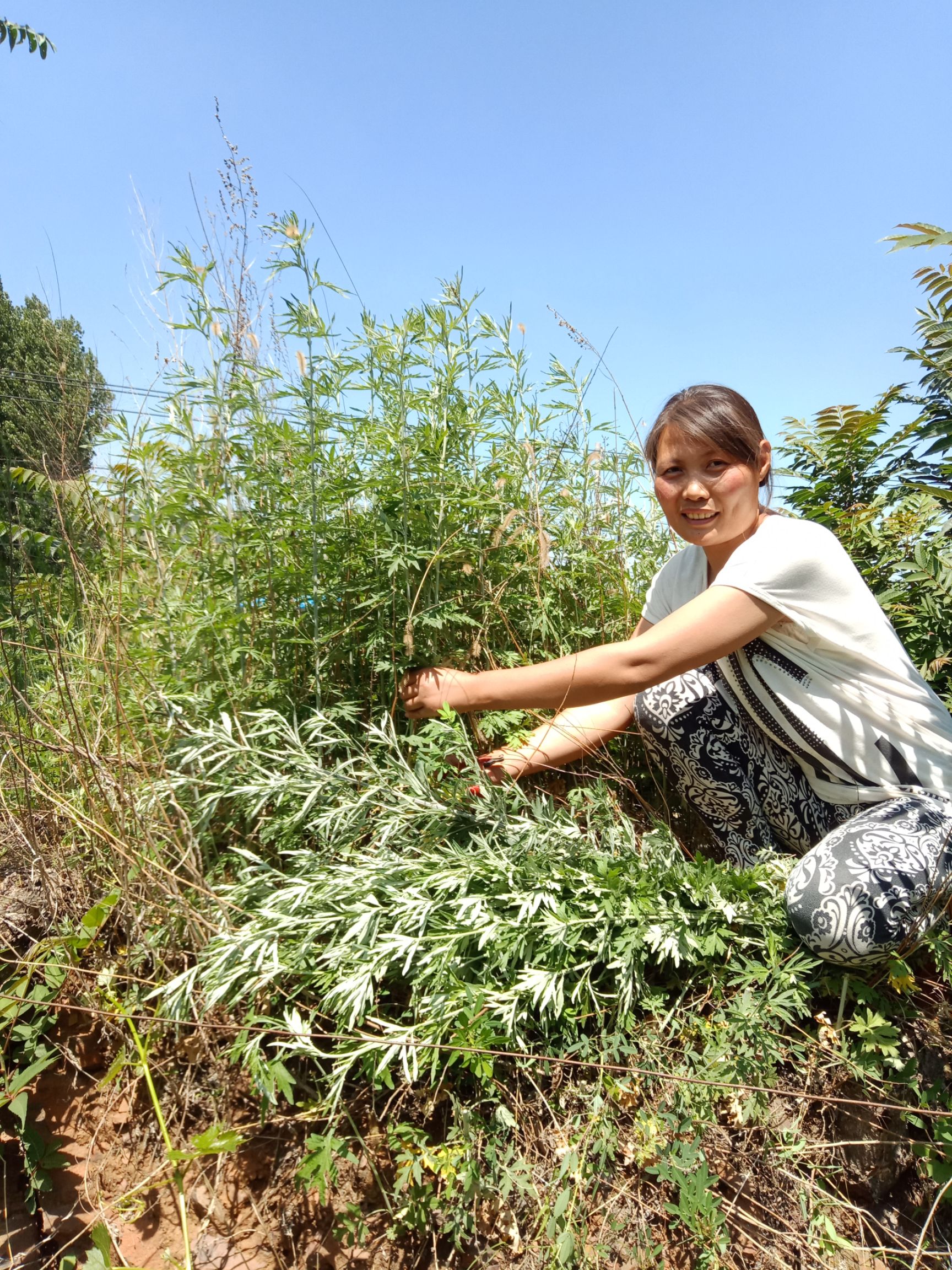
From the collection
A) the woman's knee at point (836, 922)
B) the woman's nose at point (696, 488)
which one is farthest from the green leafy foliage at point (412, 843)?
the woman's nose at point (696, 488)

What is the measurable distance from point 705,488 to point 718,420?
0.54ft

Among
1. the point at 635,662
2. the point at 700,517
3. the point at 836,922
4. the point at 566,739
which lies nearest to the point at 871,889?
the point at 836,922

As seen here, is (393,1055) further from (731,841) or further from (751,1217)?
(731,841)

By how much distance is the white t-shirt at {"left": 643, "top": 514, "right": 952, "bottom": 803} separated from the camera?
68.4 inches

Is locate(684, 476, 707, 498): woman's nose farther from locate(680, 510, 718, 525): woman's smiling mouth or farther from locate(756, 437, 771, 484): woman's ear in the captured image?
locate(756, 437, 771, 484): woman's ear

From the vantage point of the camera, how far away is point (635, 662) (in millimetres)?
1724

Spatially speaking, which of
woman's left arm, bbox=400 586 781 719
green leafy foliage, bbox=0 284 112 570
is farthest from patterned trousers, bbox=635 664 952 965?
green leafy foliage, bbox=0 284 112 570

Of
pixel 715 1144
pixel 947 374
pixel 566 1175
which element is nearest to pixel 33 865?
pixel 566 1175

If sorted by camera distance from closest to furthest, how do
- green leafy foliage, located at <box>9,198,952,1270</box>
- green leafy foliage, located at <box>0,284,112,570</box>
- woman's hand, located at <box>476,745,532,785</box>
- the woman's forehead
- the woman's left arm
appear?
green leafy foliage, located at <box>9,198,952,1270</box>
the woman's left arm
the woman's forehead
woman's hand, located at <box>476,745,532,785</box>
green leafy foliage, located at <box>0,284,112,570</box>

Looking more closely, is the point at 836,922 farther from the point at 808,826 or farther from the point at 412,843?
the point at 412,843

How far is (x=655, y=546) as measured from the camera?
2.56 meters

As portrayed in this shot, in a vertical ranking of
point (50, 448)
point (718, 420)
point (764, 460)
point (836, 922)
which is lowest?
point (836, 922)

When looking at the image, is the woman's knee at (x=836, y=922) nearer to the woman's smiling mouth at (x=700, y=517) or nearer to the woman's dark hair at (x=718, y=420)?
the woman's smiling mouth at (x=700, y=517)

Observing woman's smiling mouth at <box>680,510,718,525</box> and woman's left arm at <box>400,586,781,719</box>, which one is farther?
woman's smiling mouth at <box>680,510,718,525</box>
